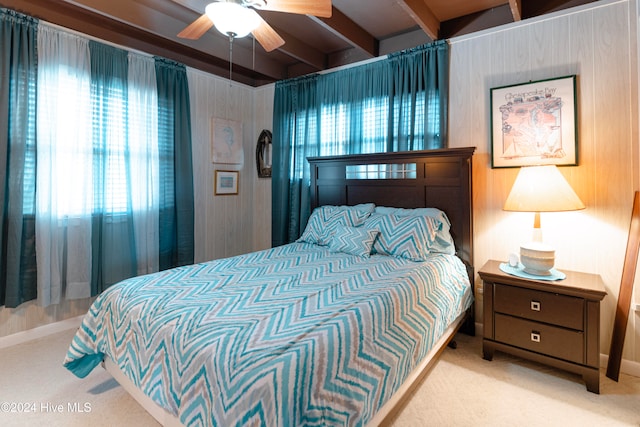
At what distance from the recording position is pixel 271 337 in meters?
1.23

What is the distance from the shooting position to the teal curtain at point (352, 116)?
2.96 meters

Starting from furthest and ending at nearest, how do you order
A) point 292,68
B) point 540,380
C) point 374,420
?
point 292,68
point 540,380
point 374,420

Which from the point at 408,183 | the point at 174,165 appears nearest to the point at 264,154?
the point at 174,165

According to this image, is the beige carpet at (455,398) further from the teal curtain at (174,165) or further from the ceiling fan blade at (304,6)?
the ceiling fan blade at (304,6)

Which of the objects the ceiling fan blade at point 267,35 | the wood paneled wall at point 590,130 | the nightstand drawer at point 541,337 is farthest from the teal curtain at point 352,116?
the nightstand drawer at point 541,337

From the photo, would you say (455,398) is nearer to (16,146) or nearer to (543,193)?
(543,193)

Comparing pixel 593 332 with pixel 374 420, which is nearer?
pixel 374 420

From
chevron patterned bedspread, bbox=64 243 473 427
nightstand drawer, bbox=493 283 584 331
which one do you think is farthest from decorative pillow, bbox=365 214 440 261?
nightstand drawer, bbox=493 283 584 331

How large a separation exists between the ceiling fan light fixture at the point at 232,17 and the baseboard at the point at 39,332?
114 inches

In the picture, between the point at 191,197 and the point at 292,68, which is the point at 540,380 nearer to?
the point at 191,197

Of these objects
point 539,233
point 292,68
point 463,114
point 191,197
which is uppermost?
point 292,68

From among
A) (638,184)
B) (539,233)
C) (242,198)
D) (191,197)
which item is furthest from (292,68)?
(638,184)

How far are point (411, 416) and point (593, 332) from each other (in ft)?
4.14

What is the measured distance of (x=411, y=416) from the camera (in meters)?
1.77
